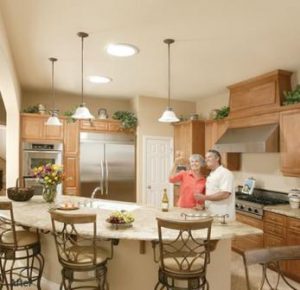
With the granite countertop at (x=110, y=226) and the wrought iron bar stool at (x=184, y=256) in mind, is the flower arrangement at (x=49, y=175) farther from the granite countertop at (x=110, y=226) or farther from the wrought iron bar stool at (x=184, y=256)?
the wrought iron bar stool at (x=184, y=256)

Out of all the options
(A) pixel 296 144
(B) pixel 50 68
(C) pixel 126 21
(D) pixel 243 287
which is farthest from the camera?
(B) pixel 50 68

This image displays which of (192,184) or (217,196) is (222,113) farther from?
(217,196)

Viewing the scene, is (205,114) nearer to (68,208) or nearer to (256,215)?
(256,215)

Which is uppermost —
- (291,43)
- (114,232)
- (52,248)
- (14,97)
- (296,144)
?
(291,43)

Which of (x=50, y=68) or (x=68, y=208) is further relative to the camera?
(x=50, y=68)

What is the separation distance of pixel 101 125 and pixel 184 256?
4.11 metres

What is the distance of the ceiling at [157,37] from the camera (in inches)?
99.0

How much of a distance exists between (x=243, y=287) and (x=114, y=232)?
194cm

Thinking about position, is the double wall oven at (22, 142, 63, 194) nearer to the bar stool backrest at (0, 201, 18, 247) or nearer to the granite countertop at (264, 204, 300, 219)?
the bar stool backrest at (0, 201, 18, 247)

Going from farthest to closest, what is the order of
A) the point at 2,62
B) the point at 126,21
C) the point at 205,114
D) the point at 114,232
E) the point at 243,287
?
the point at 205,114
the point at 243,287
the point at 2,62
the point at 126,21
the point at 114,232

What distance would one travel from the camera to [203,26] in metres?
2.86

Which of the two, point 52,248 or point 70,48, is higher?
point 70,48

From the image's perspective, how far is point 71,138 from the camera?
5707mm

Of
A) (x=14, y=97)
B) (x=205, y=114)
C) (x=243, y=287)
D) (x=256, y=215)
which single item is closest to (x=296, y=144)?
(x=256, y=215)
